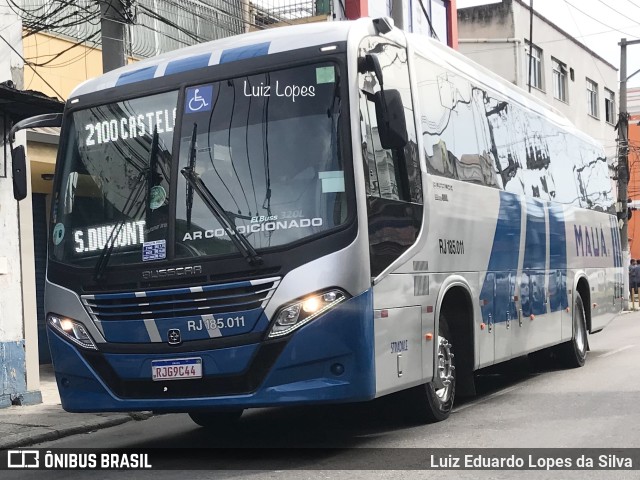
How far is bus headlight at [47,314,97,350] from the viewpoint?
323 inches

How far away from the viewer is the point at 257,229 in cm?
763

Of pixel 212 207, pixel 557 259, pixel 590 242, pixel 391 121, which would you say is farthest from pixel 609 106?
pixel 212 207

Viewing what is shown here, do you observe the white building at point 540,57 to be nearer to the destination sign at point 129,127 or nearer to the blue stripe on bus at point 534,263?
the blue stripe on bus at point 534,263

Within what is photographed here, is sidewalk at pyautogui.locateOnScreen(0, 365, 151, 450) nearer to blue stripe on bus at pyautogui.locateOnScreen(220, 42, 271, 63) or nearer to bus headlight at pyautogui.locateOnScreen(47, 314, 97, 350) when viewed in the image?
bus headlight at pyautogui.locateOnScreen(47, 314, 97, 350)

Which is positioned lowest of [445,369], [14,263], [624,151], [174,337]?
[445,369]

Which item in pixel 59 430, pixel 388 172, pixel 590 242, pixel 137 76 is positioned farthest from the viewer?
pixel 590 242

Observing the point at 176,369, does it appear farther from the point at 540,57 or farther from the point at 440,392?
the point at 540,57

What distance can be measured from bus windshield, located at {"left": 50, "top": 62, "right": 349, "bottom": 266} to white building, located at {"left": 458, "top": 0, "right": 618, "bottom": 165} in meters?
27.0

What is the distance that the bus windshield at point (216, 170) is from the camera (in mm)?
7641

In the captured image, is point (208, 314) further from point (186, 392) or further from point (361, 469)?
point (361, 469)

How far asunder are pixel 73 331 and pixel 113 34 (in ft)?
15.5

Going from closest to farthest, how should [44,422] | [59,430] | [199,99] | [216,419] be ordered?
[199,99] < [216,419] < [59,430] < [44,422]

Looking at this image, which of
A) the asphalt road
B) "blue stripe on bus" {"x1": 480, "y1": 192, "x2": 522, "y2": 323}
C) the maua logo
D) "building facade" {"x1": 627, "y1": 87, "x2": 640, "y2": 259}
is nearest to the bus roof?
the asphalt road

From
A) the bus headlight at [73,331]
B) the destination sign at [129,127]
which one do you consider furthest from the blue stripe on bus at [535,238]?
the bus headlight at [73,331]
